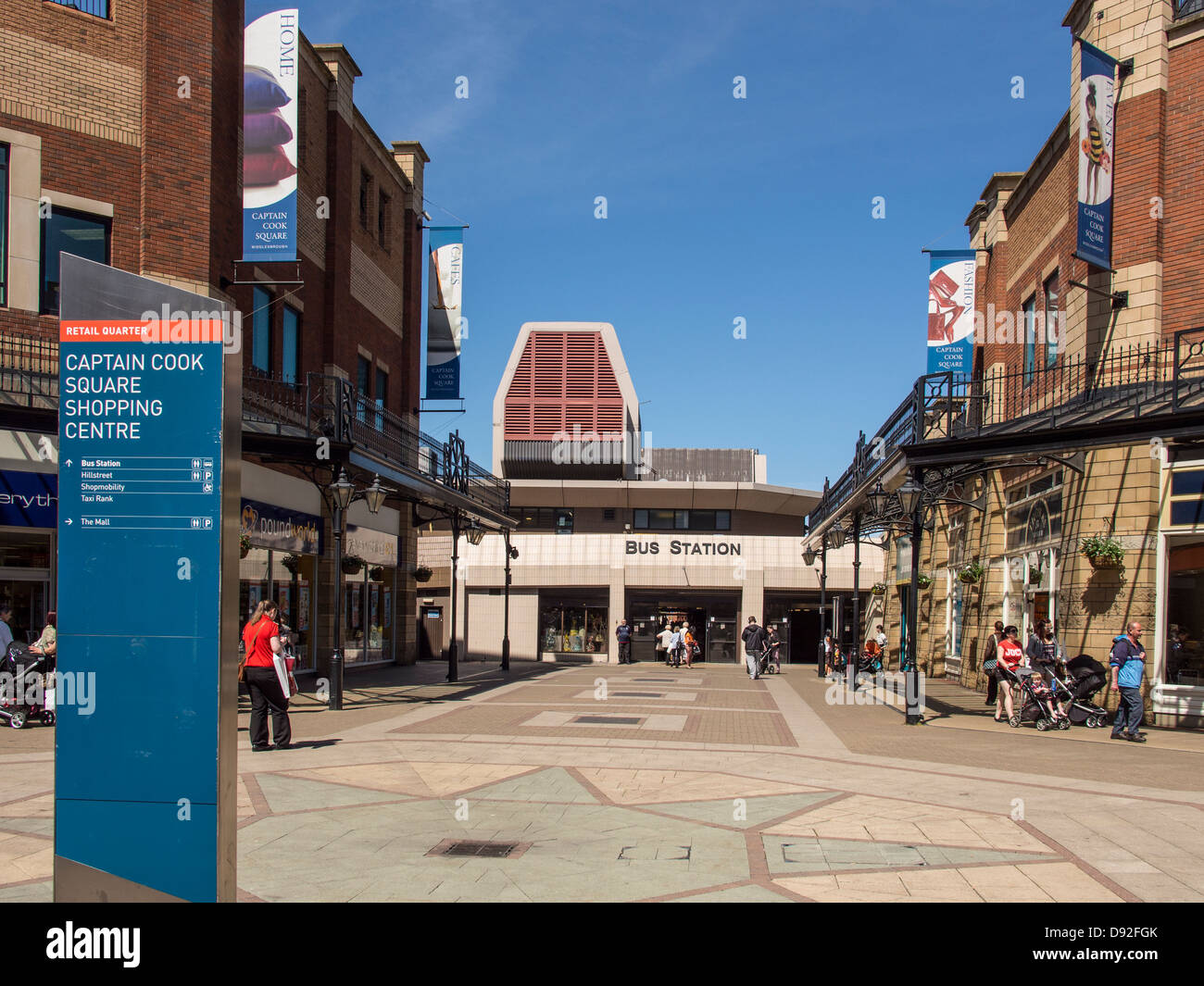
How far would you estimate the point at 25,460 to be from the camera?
16.1 metres

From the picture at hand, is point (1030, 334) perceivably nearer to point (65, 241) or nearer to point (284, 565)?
point (284, 565)

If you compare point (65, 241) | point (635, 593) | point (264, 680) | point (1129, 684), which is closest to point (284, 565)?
point (65, 241)

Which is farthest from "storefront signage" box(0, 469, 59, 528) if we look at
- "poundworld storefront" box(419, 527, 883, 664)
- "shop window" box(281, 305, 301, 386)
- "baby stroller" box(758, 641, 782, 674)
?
"poundworld storefront" box(419, 527, 883, 664)

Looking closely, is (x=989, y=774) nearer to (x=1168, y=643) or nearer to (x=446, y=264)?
(x=1168, y=643)

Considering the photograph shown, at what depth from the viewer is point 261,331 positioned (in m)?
21.5

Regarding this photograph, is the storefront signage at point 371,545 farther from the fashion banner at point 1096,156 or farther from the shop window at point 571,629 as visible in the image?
the fashion banner at point 1096,156

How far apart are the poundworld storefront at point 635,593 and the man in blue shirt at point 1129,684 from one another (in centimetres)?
2520

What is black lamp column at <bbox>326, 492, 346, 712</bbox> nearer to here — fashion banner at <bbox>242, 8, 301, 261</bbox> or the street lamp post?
the street lamp post

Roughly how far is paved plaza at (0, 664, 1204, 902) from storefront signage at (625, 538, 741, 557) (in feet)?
75.7

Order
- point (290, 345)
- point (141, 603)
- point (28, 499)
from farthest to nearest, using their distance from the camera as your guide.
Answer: point (290, 345) < point (28, 499) < point (141, 603)

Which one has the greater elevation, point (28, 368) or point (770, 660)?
point (28, 368)

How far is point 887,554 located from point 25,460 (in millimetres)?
29553

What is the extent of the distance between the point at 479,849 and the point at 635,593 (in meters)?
33.3
